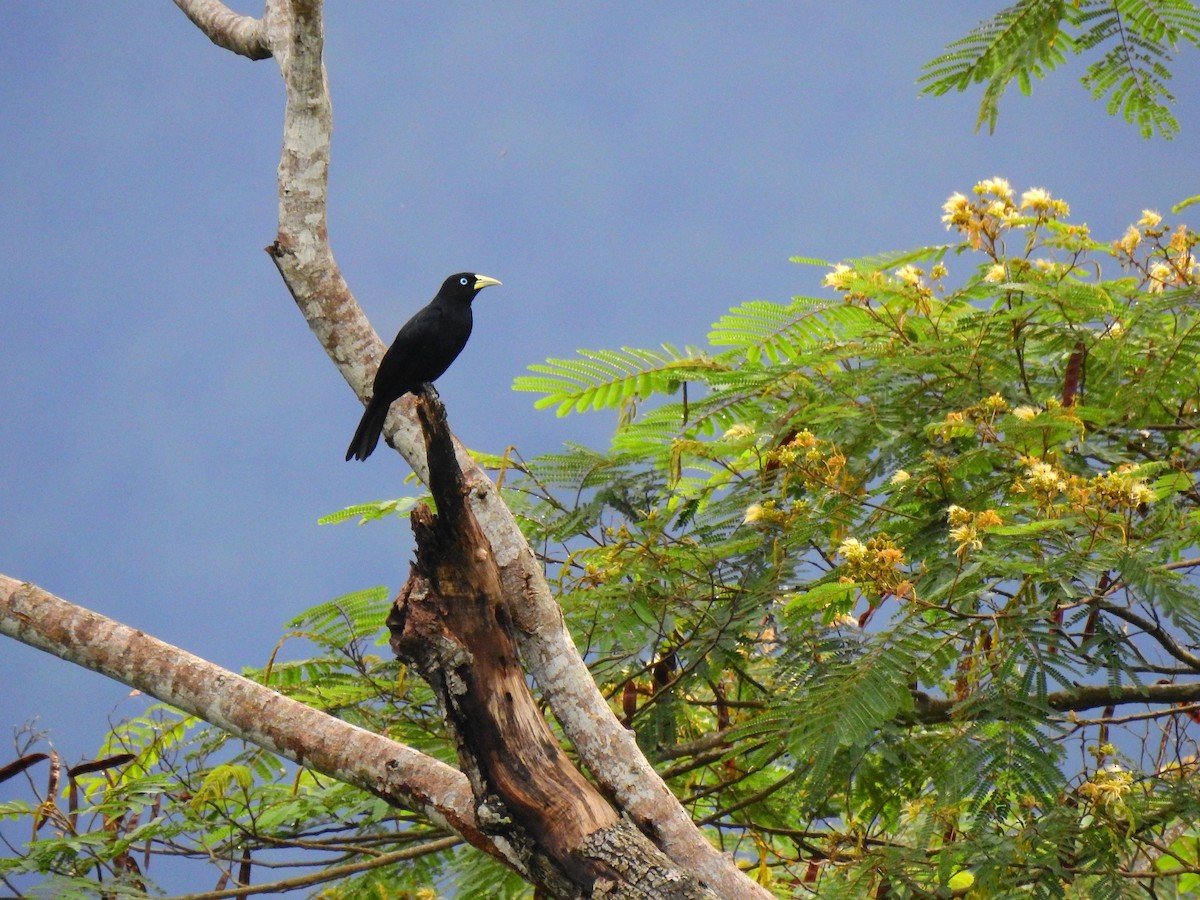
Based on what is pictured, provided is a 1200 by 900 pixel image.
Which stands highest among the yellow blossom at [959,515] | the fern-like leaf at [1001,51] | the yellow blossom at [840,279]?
the fern-like leaf at [1001,51]

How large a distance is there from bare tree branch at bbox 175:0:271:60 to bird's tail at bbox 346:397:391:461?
182 centimetres

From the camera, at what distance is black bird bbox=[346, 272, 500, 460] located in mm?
4629

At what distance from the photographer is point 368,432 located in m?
4.79

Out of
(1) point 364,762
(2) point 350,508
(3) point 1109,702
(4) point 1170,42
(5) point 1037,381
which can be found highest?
(4) point 1170,42

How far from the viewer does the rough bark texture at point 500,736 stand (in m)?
Answer: 3.59

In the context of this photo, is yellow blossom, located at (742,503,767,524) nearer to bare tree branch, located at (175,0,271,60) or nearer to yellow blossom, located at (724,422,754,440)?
yellow blossom, located at (724,422,754,440)

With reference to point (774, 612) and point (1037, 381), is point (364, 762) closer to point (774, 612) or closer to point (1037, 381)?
point (774, 612)

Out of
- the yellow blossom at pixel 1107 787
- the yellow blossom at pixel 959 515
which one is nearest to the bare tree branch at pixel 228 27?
the yellow blossom at pixel 959 515

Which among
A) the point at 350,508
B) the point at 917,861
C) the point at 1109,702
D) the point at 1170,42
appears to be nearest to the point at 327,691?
the point at 350,508

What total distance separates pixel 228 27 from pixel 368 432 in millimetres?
2245

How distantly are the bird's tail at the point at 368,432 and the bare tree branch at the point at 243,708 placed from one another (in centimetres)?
94

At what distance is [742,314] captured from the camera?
5754mm

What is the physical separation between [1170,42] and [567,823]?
402 centimetres

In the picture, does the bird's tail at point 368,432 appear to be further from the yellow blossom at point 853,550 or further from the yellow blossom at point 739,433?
the yellow blossom at point 853,550
